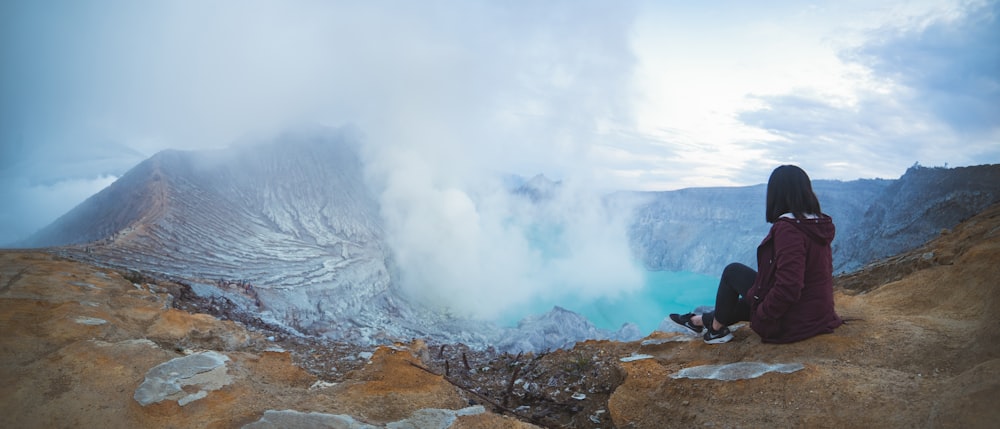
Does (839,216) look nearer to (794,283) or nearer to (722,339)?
(722,339)

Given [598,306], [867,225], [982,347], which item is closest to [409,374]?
[982,347]

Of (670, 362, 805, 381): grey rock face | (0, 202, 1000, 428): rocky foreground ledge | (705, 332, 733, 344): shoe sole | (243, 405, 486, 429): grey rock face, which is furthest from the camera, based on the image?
(705, 332, 733, 344): shoe sole

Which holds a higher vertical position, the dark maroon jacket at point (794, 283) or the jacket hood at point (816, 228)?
the jacket hood at point (816, 228)

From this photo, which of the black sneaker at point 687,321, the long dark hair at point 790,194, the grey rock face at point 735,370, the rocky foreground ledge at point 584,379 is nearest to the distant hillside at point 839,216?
the rocky foreground ledge at point 584,379

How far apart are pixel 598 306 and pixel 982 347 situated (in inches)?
1656

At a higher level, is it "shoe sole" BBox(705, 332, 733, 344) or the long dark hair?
the long dark hair

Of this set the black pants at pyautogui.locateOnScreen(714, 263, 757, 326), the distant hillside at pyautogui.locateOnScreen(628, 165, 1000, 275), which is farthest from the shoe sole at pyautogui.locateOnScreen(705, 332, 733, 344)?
the distant hillside at pyautogui.locateOnScreen(628, 165, 1000, 275)

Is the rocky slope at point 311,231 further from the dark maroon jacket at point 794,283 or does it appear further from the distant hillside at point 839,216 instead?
the dark maroon jacket at point 794,283

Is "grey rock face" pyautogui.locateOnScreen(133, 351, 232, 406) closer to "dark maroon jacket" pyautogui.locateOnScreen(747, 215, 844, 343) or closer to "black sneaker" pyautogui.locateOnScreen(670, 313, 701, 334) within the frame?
"black sneaker" pyautogui.locateOnScreen(670, 313, 701, 334)

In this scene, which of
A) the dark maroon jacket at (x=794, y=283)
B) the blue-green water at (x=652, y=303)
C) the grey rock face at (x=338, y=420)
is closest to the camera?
the grey rock face at (x=338, y=420)

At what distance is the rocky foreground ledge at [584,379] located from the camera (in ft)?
8.80

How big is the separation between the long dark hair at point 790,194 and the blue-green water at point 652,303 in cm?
3514

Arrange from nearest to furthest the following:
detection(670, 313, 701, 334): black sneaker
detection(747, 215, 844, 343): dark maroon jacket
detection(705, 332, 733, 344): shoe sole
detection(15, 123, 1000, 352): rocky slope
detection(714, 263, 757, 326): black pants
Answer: detection(747, 215, 844, 343): dark maroon jacket, detection(714, 263, 757, 326): black pants, detection(705, 332, 733, 344): shoe sole, detection(670, 313, 701, 334): black sneaker, detection(15, 123, 1000, 352): rocky slope

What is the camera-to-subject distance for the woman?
3.37m
